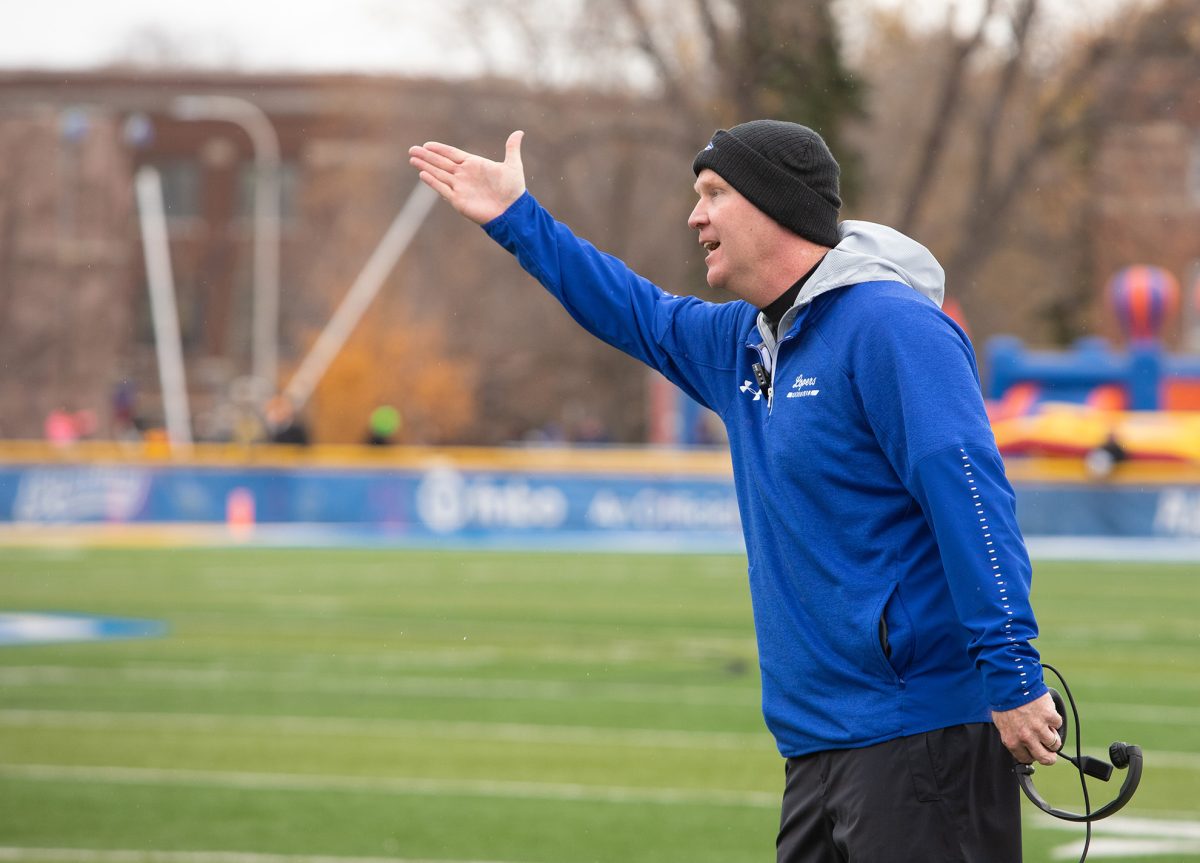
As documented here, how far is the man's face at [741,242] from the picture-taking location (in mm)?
3734

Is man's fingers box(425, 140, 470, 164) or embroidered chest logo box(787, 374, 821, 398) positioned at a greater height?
man's fingers box(425, 140, 470, 164)

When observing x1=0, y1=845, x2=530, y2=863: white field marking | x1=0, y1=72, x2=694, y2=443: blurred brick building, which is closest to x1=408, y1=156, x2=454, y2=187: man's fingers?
x1=0, y1=845, x2=530, y2=863: white field marking

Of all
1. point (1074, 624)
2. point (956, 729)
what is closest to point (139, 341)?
point (1074, 624)

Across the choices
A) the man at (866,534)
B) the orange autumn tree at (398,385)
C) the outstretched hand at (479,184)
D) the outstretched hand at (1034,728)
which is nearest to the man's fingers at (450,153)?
the outstretched hand at (479,184)

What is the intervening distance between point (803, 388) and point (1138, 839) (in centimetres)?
420

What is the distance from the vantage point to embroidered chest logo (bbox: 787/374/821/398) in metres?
3.58

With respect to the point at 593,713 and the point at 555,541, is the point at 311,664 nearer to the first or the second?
the point at 593,713

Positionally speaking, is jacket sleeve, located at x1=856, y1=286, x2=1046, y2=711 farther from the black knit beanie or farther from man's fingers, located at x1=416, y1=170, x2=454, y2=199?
man's fingers, located at x1=416, y1=170, x2=454, y2=199

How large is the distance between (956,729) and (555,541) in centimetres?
2209

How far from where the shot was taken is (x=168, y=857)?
680 cm

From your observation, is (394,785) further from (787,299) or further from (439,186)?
(787,299)

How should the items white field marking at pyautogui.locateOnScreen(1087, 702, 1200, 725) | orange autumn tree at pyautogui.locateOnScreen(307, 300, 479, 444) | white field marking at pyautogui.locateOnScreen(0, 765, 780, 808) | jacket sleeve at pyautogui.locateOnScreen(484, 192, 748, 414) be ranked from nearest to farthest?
jacket sleeve at pyautogui.locateOnScreen(484, 192, 748, 414), white field marking at pyautogui.locateOnScreen(0, 765, 780, 808), white field marking at pyautogui.locateOnScreen(1087, 702, 1200, 725), orange autumn tree at pyautogui.locateOnScreen(307, 300, 479, 444)

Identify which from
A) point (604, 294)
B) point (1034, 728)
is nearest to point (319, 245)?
point (604, 294)

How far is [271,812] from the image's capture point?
7723 millimetres
